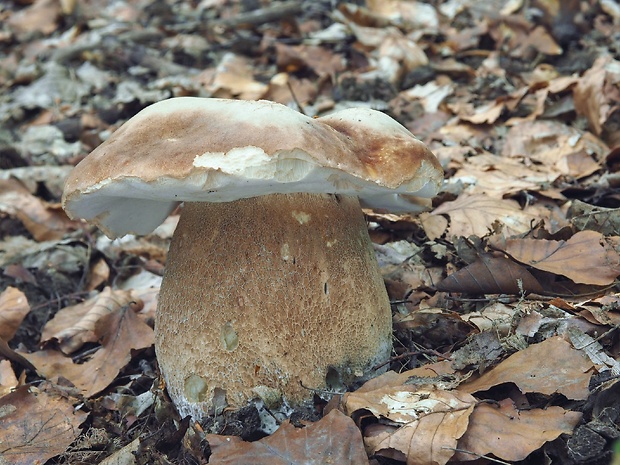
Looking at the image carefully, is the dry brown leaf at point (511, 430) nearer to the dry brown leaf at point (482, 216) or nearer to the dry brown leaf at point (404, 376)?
the dry brown leaf at point (404, 376)

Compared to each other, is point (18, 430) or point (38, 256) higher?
point (18, 430)

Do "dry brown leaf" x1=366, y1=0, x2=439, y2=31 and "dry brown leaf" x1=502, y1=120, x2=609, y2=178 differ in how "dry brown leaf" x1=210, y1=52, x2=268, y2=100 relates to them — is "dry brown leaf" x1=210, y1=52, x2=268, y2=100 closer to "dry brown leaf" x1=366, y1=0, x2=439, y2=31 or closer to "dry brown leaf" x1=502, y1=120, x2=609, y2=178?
"dry brown leaf" x1=366, y1=0, x2=439, y2=31

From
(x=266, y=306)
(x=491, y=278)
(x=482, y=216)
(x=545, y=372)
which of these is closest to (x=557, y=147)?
(x=482, y=216)

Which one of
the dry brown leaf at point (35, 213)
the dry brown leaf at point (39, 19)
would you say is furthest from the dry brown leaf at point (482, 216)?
the dry brown leaf at point (39, 19)

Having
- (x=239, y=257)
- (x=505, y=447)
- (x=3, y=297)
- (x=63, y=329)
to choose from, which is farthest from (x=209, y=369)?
(x=3, y=297)

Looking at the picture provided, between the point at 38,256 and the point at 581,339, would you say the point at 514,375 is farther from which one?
the point at 38,256

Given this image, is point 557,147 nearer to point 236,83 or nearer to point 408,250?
point 408,250
